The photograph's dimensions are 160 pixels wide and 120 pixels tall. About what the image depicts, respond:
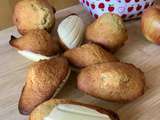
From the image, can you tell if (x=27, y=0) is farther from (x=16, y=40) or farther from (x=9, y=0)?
(x=9, y=0)

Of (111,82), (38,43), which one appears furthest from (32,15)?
(111,82)

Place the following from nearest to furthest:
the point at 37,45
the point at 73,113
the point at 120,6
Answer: the point at 73,113 < the point at 37,45 < the point at 120,6

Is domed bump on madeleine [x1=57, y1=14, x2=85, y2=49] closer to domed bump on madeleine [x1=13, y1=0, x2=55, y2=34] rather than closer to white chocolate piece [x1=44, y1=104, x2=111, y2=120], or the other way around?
domed bump on madeleine [x1=13, y1=0, x2=55, y2=34]

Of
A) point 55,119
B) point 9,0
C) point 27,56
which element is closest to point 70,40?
point 27,56

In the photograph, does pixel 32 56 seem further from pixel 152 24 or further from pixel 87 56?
pixel 152 24

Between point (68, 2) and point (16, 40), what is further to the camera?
point (68, 2)

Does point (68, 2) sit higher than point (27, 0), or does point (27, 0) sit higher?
point (27, 0)

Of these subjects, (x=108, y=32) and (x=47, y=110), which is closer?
(x=47, y=110)

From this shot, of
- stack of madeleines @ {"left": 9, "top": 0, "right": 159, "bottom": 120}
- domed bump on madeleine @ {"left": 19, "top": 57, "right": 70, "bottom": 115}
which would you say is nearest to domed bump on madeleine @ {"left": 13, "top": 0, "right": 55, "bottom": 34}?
stack of madeleines @ {"left": 9, "top": 0, "right": 159, "bottom": 120}
